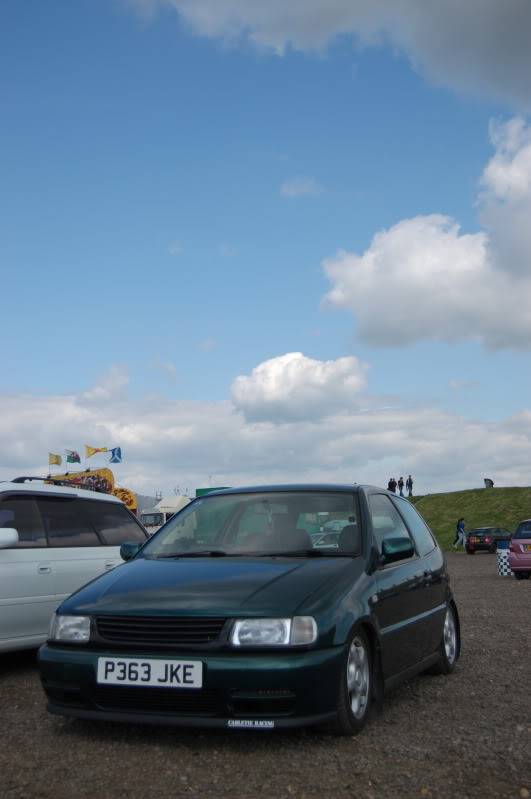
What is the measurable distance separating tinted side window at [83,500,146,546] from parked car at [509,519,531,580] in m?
15.5

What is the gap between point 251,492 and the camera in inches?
256

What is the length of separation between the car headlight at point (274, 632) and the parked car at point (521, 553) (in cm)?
1886

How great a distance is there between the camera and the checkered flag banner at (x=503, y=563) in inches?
941

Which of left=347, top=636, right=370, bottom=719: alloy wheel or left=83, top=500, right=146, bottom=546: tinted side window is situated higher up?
left=83, top=500, right=146, bottom=546: tinted side window

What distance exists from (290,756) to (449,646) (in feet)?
10.4

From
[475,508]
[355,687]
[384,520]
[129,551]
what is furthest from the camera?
[475,508]

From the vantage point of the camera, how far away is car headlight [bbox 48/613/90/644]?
5.03 metres

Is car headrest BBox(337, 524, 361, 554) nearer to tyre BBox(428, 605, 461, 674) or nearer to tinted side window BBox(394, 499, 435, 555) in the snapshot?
tinted side window BBox(394, 499, 435, 555)

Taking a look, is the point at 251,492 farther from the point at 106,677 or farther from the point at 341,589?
the point at 106,677

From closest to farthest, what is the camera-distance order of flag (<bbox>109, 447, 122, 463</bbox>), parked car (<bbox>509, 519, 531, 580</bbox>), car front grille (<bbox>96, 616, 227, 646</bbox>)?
car front grille (<bbox>96, 616, 227, 646</bbox>) < parked car (<bbox>509, 519, 531, 580</bbox>) < flag (<bbox>109, 447, 122, 463</bbox>)

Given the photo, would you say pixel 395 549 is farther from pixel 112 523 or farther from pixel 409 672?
pixel 112 523

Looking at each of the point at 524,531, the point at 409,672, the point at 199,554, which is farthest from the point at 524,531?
the point at 199,554

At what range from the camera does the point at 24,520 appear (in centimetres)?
790

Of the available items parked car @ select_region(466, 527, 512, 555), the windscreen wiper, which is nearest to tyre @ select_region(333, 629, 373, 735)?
the windscreen wiper
